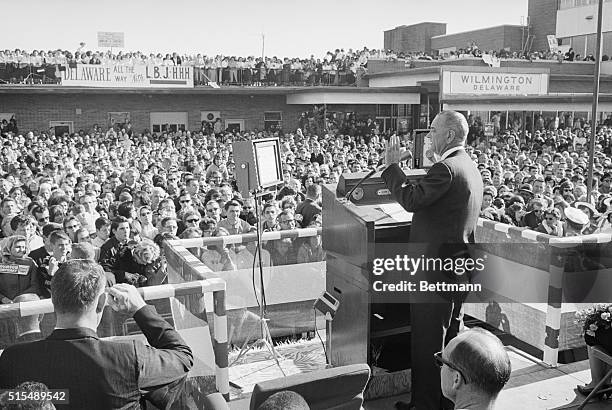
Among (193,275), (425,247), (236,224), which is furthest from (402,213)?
(236,224)

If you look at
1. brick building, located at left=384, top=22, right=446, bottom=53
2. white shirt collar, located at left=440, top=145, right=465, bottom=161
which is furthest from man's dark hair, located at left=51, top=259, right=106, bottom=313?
brick building, located at left=384, top=22, right=446, bottom=53

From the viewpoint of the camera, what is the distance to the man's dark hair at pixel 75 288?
7.82ft

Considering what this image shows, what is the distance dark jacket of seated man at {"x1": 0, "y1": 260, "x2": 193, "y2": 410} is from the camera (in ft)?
7.60

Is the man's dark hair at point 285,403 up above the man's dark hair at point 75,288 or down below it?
below

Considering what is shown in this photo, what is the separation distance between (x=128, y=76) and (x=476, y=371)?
25.3 metres

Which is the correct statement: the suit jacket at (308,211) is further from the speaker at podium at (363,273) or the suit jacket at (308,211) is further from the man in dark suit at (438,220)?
the man in dark suit at (438,220)

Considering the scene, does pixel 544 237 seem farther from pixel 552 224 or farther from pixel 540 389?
pixel 552 224

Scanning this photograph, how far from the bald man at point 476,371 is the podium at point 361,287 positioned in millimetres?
1560

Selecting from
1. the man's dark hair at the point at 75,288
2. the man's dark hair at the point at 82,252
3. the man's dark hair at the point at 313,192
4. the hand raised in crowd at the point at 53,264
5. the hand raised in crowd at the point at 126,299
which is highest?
the man's dark hair at the point at 75,288

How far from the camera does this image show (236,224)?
27.2 feet

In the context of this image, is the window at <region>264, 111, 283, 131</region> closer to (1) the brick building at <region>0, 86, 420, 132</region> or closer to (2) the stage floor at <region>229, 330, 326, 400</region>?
(1) the brick building at <region>0, 86, 420, 132</region>

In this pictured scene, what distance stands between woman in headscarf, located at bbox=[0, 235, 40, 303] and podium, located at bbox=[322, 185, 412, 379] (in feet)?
→ 9.27

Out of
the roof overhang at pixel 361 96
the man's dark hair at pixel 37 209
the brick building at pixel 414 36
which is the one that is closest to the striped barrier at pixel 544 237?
the man's dark hair at pixel 37 209

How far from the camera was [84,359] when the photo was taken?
234 cm
